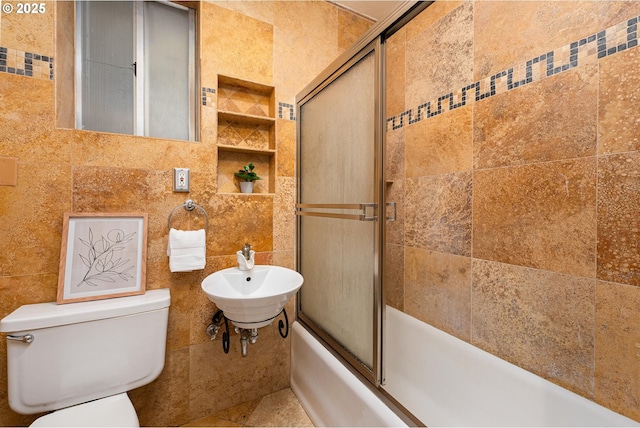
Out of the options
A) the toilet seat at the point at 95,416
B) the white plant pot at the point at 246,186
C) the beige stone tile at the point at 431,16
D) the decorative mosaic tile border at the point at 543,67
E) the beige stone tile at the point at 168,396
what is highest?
the beige stone tile at the point at 431,16

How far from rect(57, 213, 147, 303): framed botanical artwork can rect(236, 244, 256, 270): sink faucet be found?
45 cm

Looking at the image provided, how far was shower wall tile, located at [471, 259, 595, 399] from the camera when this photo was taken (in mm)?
1060

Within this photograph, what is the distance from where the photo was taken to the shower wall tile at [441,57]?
145cm

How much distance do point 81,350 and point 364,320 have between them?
114cm

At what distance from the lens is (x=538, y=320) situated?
1.19 m

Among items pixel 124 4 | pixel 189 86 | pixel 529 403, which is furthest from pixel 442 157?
pixel 124 4

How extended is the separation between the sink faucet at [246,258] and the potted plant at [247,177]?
13.4 inches

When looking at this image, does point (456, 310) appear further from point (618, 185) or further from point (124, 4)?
point (124, 4)

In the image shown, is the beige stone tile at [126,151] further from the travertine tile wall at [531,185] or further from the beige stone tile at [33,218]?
the travertine tile wall at [531,185]

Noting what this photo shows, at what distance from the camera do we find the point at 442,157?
5.16 feet

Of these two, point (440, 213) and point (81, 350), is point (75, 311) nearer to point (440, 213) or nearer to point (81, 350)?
point (81, 350)

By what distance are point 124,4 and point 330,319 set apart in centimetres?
200

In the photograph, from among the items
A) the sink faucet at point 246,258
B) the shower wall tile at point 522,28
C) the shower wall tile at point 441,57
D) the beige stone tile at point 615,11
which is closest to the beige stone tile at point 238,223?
the sink faucet at point 246,258

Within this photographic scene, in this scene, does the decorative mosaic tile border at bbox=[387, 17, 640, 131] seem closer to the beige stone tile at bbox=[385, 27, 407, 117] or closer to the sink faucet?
the beige stone tile at bbox=[385, 27, 407, 117]
